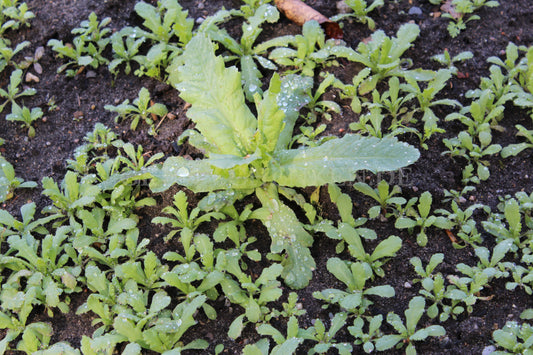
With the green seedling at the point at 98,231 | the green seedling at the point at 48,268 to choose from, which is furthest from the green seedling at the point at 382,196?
the green seedling at the point at 48,268

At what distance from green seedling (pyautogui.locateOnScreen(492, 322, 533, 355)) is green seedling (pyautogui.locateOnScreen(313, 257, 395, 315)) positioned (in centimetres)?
49

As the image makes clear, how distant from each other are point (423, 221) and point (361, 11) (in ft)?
5.66

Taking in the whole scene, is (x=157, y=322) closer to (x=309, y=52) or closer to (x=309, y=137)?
(x=309, y=137)

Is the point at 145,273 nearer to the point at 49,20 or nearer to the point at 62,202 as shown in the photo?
the point at 62,202

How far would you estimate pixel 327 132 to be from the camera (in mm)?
3238

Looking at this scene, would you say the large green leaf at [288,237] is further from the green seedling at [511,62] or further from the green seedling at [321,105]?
the green seedling at [511,62]

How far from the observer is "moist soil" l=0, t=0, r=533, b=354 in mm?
2549

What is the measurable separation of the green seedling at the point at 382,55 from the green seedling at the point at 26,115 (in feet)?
6.92

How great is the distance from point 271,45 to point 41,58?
5.69ft

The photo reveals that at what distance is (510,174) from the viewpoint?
309 centimetres

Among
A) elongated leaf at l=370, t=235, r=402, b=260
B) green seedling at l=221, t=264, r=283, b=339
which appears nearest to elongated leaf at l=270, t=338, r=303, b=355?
green seedling at l=221, t=264, r=283, b=339

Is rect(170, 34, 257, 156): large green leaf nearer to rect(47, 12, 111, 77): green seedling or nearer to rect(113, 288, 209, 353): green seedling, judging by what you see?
rect(113, 288, 209, 353): green seedling

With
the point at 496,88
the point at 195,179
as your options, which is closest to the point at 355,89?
the point at 496,88

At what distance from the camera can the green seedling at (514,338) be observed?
2.29 meters
